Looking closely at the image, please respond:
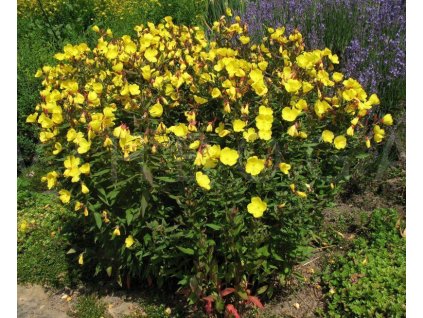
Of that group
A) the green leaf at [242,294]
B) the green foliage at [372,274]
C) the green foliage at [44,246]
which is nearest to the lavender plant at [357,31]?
the green foliage at [372,274]

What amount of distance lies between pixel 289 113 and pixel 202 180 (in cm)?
62

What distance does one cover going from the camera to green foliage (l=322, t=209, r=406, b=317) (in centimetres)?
266

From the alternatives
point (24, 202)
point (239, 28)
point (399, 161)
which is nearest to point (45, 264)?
point (24, 202)

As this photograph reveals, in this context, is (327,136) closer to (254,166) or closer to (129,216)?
(254,166)

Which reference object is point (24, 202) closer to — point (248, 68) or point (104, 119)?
point (104, 119)

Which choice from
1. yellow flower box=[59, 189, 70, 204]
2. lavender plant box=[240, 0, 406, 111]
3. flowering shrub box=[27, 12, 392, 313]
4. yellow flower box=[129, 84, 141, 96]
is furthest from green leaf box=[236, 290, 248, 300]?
lavender plant box=[240, 0, 406, 111]

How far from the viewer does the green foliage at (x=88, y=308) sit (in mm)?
2953

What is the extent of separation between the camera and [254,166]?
227 centimetres

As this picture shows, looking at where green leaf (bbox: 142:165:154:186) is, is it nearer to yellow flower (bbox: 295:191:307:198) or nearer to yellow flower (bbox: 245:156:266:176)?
yellow flower (bbox: 245:156:266:176)

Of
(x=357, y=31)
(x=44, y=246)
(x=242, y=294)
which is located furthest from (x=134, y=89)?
(x=357, y=31)

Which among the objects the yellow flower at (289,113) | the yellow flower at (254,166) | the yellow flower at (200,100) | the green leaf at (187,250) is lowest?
the green leaf at (187,250)

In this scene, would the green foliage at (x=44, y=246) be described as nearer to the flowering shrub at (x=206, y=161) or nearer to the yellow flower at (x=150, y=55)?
the flowering shrub at (x=206, y=161)

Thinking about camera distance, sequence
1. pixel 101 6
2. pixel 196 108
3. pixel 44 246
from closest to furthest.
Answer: pixel 196 108 → pixel 44 246 → pixel 101 6

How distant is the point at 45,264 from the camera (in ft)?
11.0
